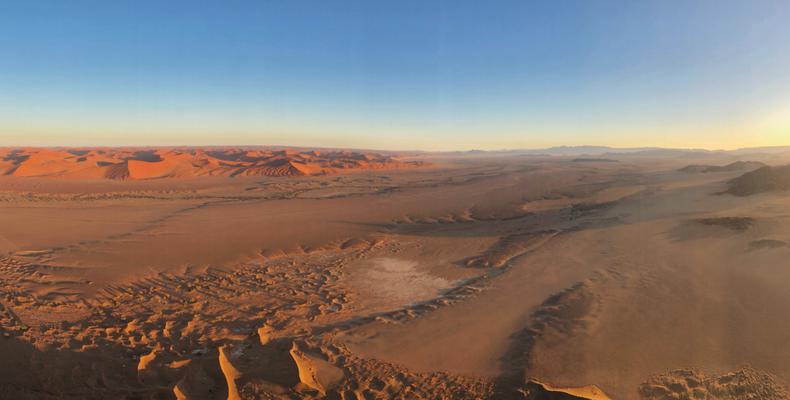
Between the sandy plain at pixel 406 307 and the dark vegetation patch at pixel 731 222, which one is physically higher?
the dark vegetation patch at pixel 731 222

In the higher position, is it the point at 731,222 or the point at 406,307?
the point at 731,222

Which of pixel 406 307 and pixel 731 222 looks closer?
pixel 406 307

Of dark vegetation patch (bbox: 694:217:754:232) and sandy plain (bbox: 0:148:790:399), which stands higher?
dark vegetation patch (bbox: 694:217:754:232)

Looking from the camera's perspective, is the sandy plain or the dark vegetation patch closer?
the sandy plain

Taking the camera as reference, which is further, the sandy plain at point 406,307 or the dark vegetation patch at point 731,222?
the dark vegetation patch at point 731,222

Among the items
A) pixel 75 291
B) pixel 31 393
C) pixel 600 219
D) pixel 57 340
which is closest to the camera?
pixel 31 393

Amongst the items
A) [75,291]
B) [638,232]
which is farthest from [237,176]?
[638,232]

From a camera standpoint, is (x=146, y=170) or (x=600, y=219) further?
(x=146, y=170)

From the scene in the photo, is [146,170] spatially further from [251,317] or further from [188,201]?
[251,317]
